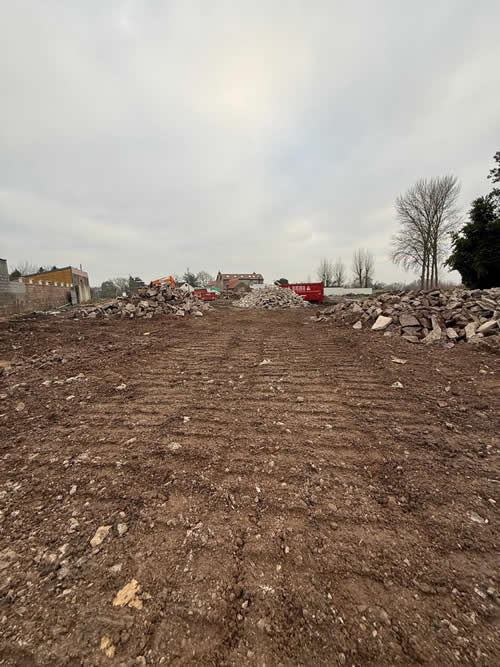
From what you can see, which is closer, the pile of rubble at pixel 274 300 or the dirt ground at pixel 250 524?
the dirt ground at pixel 250 524

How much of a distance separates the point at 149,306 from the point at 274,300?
28.5 ft

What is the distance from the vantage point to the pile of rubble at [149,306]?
1084cm

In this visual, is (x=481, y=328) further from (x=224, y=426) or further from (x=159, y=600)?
(x=159, y=600)

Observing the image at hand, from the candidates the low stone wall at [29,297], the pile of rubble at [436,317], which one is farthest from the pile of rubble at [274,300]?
the low stone wall at [29,297]

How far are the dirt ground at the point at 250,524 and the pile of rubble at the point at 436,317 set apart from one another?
2.54 meters

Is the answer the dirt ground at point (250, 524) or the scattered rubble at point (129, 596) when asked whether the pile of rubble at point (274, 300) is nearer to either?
the dirt ground at point (250, 524)

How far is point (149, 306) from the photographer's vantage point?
11.6m

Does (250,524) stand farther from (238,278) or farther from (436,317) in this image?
(238,278)

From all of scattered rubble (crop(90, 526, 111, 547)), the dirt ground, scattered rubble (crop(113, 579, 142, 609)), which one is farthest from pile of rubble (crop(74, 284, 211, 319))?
scattered rubble (crop(113, 579, 142, 609))

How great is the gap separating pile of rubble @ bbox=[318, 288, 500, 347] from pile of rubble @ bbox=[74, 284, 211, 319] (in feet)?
24.8

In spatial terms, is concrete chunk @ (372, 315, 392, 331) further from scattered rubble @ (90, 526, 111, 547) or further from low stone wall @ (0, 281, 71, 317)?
low stone wall @ (0, 281, 71, 317)

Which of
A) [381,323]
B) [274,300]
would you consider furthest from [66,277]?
[381,323]

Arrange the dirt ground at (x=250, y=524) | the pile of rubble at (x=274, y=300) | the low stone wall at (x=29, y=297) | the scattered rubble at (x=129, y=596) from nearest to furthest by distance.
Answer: the dirt ground at (x=250, y=524) < the scattered rubble at (x=129, y=596) < the low stone wall at (x=29, y=297) < the pile of rubble at (x=274, y=300)

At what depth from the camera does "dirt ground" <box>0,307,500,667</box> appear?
1198mm
